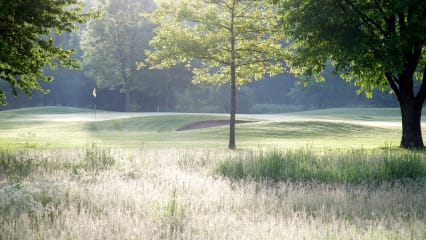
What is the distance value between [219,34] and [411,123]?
30.1 ft

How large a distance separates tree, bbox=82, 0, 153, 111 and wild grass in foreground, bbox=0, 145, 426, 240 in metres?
55.5

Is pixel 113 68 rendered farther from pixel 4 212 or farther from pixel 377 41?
pixel 4 212

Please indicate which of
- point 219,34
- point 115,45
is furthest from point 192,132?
point 115,45

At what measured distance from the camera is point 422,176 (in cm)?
1048

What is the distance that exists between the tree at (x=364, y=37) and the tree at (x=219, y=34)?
1449 mm

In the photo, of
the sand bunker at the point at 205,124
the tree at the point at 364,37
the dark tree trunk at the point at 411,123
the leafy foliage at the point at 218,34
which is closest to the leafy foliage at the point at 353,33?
the tree at the point at 364,37

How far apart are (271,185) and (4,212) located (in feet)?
16.5

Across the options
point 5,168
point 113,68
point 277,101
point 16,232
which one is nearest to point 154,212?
point 16,232

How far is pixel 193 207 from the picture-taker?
23.7 feet

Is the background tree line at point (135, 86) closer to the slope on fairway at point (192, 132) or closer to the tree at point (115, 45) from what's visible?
the tree at point (115, 45)

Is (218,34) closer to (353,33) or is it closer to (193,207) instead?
(353,33)

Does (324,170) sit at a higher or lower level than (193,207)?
higher

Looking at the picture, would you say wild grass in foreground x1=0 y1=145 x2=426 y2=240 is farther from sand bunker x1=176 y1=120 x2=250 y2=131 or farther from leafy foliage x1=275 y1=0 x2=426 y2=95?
sand bunker x1=176 y1=120 x2=250 y2=131

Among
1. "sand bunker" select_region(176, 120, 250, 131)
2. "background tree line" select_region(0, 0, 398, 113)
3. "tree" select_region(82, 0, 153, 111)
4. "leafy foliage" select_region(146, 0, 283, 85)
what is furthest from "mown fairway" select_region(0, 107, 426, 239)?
"background tree line" select_region(0, 0, 398, 113)
